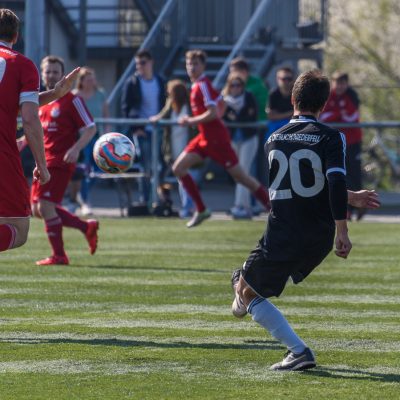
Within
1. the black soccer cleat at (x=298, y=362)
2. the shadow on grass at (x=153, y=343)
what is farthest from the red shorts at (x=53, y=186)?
the black soccer cleat at (x=298, y=362)

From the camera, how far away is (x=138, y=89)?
759 inches

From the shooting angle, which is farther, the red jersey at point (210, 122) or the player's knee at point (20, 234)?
the red jersey at point (210, 122)

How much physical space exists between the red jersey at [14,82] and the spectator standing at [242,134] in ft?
34.0

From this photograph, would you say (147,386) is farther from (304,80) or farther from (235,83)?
(235,83)

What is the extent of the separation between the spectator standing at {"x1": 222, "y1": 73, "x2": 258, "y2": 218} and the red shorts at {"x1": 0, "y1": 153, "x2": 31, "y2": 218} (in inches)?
405

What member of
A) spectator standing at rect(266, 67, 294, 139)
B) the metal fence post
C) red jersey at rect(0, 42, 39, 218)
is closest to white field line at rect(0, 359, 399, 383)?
red jersey at rect(0, 42, 39, 218)

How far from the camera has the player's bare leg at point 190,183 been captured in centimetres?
1645

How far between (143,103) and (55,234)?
7.26 meters

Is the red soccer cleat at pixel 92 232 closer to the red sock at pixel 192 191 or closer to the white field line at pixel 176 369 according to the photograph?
the red sock at pixel 192 191

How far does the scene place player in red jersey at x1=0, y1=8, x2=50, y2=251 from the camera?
8156 millimetres

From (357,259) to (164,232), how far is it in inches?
142

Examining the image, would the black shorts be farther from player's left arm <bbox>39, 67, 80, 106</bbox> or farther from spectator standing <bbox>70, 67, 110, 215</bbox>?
spectator standing <bbox>70, 67, 110, 215</bbox>

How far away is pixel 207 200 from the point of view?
72.0 feet

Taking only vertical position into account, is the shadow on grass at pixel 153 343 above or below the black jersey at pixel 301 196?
below
